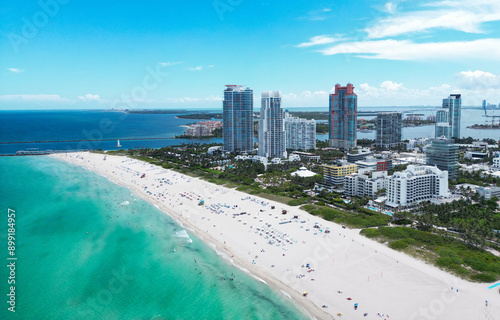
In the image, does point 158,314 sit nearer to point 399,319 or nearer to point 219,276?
point 219,276

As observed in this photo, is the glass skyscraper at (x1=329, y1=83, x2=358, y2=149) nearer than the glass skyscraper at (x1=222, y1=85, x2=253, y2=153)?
No

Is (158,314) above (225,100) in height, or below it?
below

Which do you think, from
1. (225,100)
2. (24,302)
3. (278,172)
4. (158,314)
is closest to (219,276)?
(158,314)

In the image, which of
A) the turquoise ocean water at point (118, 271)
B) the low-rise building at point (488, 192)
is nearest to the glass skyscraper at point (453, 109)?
the low-rise building at point (488, 192)

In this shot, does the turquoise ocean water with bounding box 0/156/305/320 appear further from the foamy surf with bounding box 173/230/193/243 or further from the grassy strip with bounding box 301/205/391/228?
the grassy strip with bounding box 301/205/391/228

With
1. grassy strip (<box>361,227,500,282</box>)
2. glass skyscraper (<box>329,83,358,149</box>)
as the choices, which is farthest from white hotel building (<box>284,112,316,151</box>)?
grassy strip (<box>361,227,500,282</box>)

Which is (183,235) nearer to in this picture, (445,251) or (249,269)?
(249,269)

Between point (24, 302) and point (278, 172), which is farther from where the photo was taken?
point (278, 172)
